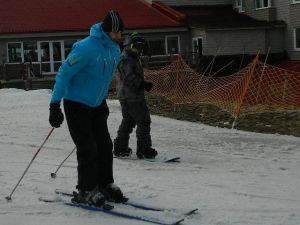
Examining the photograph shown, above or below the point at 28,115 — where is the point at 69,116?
above

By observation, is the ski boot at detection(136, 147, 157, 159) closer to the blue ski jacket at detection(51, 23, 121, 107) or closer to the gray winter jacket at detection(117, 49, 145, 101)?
the gray winter jacket at detection(117, 49, 145, 101)

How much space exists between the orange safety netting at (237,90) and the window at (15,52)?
44.9ft

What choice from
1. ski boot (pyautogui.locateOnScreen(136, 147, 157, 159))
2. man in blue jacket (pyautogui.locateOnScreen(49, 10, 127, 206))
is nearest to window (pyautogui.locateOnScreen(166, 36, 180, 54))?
ski boot (pyautogui.locateOnScreen(136, 147, 157, 159))

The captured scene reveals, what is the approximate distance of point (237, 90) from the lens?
14586 millimetres

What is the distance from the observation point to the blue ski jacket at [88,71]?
471 centimetres

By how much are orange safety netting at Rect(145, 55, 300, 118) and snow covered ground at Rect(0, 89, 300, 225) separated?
8.66ft

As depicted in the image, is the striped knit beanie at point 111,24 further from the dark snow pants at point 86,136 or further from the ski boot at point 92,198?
the ski boot at point 92,198

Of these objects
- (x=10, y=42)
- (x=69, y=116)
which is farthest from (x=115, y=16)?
(x=10, y=42)

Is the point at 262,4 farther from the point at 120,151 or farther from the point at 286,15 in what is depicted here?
the point at 120,151

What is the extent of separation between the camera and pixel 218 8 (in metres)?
37.0

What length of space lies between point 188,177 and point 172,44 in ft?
91.4

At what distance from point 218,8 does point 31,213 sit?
33.5 metres

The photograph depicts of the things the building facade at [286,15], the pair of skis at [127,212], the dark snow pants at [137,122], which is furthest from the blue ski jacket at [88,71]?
the building facade at [286,15]

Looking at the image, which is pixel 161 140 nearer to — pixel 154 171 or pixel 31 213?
pixel 154 171
